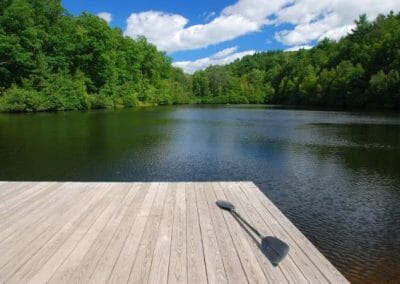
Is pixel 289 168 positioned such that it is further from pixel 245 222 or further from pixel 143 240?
pixel 143 240

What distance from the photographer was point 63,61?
39.5 m

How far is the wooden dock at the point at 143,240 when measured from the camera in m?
2.55

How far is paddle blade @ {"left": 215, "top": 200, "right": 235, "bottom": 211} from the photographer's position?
411 centimetres

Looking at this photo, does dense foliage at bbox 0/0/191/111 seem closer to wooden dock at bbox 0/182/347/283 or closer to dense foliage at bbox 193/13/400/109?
dense foliage at bbox 193/13/400/109

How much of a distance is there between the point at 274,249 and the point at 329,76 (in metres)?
57.1

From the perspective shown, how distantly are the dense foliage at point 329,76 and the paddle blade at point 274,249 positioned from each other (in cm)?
4248

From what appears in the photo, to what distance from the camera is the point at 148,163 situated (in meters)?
10.1

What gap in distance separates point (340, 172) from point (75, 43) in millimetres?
39896

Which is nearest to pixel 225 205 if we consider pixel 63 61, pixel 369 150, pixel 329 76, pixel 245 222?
pixel 245 222

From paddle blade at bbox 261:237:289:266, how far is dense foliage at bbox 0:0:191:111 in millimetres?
32439

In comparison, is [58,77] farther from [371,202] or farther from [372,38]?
[372,38]

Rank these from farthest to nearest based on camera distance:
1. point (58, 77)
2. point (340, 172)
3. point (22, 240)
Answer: point (58, 77), point (340, 172), point (22, 240)

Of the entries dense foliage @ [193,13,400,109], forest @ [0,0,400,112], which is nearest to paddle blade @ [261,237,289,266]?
forest @ [0,0,400,112]

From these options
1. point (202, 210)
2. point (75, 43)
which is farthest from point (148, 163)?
point (75, 43)
